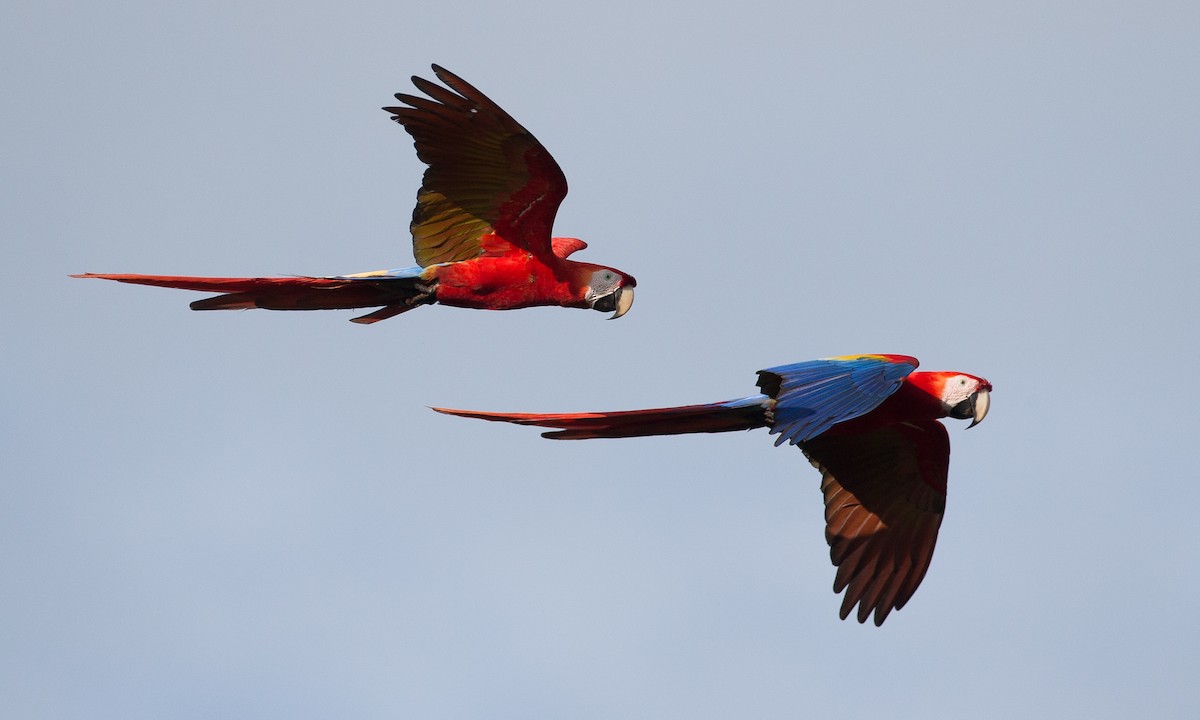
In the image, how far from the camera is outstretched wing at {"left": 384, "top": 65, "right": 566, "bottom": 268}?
9.52 metres

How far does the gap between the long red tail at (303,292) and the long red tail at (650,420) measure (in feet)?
3.86

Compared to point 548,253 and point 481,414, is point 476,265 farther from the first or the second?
point 481,414

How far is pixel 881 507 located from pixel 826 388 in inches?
71.9

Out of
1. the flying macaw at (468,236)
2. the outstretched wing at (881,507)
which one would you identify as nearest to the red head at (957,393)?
the outstretched wing at (881,507)

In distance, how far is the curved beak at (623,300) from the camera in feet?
33.8

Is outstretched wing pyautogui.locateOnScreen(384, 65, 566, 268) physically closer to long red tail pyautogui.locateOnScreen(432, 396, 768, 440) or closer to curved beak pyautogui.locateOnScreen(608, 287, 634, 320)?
curved beak pyautogui.locateOnScreen(608, 287, 634, 320)

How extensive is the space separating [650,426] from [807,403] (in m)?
1.03

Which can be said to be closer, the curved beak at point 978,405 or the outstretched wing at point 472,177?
the curved beak at point 978,405

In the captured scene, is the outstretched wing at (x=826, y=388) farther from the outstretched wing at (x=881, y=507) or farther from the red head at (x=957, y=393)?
the outstretched wing at (x=881, y=507)

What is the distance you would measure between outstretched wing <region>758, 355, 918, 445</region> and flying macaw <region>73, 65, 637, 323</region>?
1758 mm

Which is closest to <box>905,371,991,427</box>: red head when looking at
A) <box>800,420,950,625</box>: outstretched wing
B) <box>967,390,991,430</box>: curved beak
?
<box>967,390,991,430</box>: curved beak

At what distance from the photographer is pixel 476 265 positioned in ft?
32.5

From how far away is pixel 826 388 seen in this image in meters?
8.45

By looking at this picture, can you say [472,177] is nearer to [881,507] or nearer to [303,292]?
[303,292]
